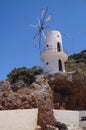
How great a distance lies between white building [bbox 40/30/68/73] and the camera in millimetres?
41031

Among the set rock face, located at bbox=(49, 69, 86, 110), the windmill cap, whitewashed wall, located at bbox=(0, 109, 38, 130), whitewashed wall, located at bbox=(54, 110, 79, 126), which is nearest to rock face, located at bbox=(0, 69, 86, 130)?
rock face, located at bbox=(49, 69, 86, 110)

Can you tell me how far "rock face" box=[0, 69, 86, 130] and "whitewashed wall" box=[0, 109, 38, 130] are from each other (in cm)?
Answer: 156

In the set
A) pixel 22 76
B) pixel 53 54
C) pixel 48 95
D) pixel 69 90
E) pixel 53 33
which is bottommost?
pixel 48 95

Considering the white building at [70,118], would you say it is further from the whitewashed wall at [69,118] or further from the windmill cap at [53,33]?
the windmill cap at [53,33]

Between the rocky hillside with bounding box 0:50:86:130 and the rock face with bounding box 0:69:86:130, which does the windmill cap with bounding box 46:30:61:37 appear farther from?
the rock face with bounding box 0:69:86:130

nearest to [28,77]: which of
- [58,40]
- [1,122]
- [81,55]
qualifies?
[58,40]

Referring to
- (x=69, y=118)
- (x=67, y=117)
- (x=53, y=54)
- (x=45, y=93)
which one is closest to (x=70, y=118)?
(x=69, y=118)

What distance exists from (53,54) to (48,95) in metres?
8.85

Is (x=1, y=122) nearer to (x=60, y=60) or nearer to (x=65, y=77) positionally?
(x=65, y=77)

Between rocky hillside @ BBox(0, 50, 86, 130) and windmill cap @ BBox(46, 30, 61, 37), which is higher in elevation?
windmill cap @ BBox(46, 30, 61, 37)

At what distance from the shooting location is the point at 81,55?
222 feet

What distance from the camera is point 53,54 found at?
41.2m

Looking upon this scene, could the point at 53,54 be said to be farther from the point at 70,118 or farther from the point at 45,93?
the point at 70,118

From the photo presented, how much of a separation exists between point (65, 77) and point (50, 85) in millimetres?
2198
